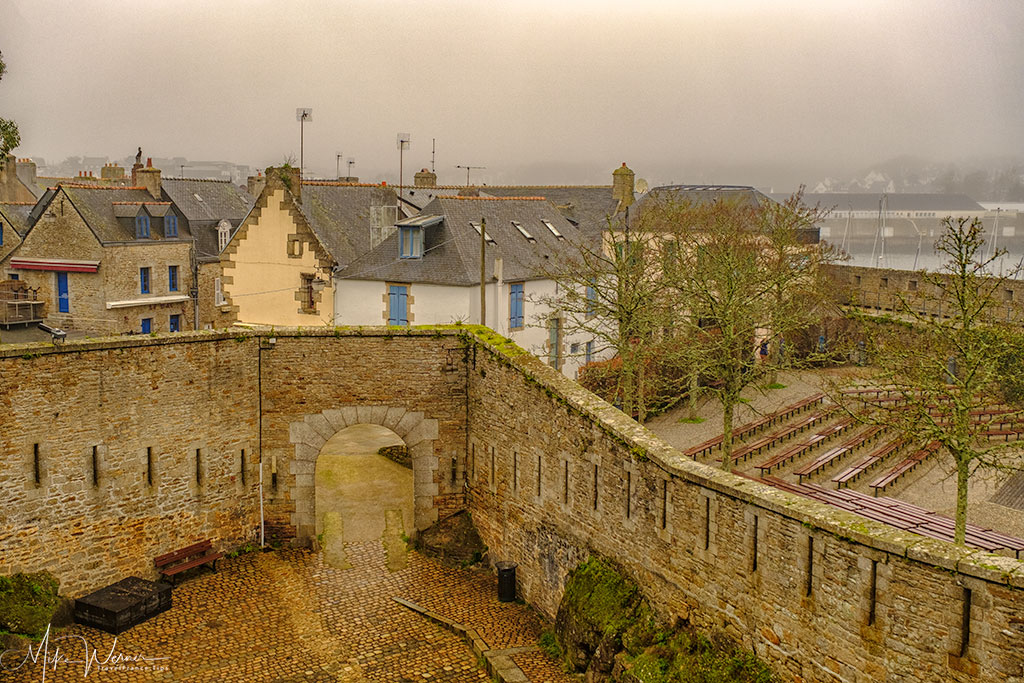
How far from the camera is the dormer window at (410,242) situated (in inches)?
1112

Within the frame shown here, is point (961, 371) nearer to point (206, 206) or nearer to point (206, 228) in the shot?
point (206, 228)

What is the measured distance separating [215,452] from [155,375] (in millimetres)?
1894

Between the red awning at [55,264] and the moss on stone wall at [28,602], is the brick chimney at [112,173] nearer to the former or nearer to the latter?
the red awning at [55,264]

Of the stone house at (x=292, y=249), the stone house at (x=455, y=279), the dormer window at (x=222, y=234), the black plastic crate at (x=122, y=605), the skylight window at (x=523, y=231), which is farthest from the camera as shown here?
the dormer window at (x=222, y=234)

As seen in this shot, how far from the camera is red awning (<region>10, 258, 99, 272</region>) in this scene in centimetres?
3341

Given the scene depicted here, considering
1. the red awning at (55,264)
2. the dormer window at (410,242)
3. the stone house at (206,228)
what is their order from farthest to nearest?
1. the stone house at (206,228)
2. the red awning at (55,264)
3. the dormer window at (410,242)

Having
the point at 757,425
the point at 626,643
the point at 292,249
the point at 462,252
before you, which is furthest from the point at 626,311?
the point at 626,643

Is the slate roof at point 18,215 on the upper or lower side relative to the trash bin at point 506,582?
upper

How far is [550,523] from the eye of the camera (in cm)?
1516

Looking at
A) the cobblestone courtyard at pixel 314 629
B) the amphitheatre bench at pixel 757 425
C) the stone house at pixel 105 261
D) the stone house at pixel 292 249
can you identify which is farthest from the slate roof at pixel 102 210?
the amphitheatre bench at pixel 757 425

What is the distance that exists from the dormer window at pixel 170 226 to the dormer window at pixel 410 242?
39.7 feet

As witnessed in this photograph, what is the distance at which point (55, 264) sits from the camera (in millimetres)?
33969

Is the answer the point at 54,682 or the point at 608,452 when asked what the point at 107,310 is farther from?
the point at 608,452

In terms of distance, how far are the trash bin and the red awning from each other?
22907mm
